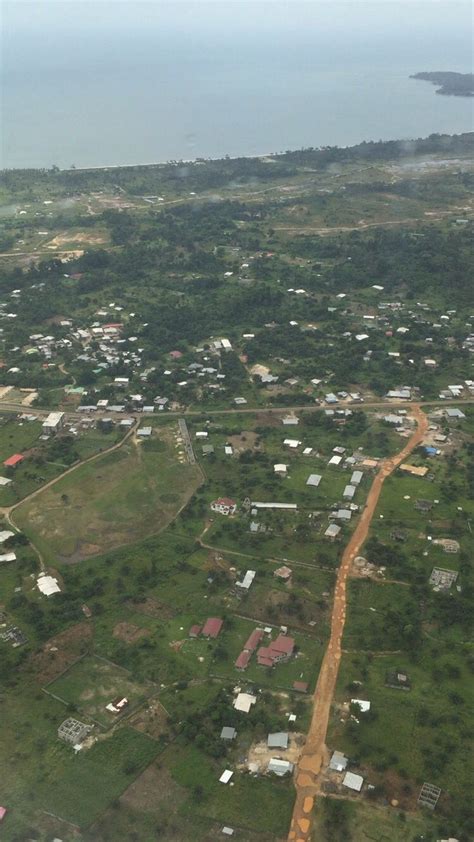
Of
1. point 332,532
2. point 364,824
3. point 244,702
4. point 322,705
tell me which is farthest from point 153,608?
point 364,824

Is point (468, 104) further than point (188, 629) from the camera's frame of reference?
Yes

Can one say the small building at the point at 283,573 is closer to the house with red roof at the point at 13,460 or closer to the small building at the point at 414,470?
the small building at the point at 414,470

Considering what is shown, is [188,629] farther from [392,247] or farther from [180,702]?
[392,247]

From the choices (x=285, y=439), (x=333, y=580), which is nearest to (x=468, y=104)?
(x=285, y=439)

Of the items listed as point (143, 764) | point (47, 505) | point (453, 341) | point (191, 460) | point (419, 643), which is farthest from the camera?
point (453, 341)

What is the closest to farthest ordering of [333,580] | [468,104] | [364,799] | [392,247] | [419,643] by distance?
[364,799], [419,643], [333,580], [392,247], [468,104]

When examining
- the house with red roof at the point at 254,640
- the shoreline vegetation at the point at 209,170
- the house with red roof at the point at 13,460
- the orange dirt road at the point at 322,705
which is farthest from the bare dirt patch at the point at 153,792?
the shoreline vegetation at the point at 209,170
